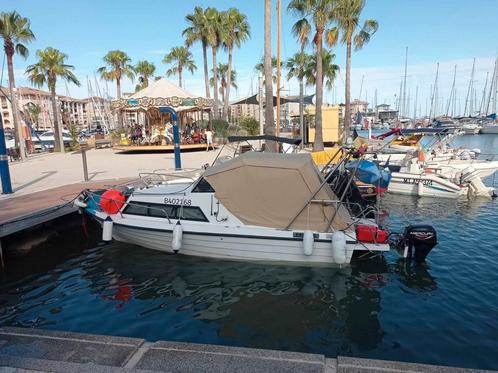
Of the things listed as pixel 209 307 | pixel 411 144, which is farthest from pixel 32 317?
pixel 411 144

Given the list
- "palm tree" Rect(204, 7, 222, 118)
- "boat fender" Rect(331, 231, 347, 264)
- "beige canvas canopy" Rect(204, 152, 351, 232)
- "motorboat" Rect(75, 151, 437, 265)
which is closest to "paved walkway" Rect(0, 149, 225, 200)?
"motorboat" Rect(75, 151, 437, 265)

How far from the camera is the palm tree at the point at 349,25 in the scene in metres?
26.1

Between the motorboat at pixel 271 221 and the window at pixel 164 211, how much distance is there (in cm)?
2

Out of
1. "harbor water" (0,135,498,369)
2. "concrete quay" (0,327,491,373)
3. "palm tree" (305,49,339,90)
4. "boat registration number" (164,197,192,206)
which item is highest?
"palm tree" (305,49,339,90)

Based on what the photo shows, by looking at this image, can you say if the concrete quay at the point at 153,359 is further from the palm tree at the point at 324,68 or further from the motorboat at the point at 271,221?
the palm tree at the point at 324,68

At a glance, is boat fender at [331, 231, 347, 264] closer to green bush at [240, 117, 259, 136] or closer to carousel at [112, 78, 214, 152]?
carousel at [112, 78, 214, 152]

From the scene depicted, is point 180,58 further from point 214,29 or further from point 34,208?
point 34,208

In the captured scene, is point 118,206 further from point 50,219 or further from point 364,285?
point 364,285

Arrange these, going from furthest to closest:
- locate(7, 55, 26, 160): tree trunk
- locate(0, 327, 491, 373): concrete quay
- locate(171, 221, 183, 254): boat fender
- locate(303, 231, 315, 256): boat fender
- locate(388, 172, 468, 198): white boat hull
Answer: locate(7, 55, 26, 160): tree trunk, locate(388, 172, 468, 198): white boat hull, locate(171, 221, 183, 254): boat fender, locate(303, 231, 315, 256): boat fender, locate(0, 327, 491, 373): concrete quay

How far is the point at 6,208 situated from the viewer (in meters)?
10.8

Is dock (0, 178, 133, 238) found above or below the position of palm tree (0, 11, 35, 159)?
below

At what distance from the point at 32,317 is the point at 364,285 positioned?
633 cm

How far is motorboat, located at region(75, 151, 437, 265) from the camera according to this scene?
25.7ft

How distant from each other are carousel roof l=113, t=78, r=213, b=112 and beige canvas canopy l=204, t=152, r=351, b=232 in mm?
21906
